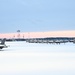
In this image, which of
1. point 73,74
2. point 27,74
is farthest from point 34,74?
point 73,74

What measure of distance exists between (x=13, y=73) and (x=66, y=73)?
235 cm

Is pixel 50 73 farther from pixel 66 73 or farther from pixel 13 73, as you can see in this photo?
pixel 13 73

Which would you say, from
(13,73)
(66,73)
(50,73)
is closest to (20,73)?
(13,73)

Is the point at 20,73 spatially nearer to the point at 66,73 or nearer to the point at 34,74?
the point at 34,74

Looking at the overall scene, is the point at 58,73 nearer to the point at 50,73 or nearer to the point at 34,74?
the point at 50,73

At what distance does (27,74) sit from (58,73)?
136cm

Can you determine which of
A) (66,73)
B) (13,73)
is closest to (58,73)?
(66,73)

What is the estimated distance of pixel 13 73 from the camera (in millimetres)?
11336

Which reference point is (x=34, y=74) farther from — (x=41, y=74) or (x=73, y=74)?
(x=73, y=74)

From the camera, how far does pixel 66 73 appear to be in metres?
11.2

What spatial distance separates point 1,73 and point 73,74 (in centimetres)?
316

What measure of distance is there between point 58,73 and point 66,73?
352 millimetres

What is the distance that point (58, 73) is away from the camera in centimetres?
1118

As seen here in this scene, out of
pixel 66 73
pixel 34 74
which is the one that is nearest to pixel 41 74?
pixel 34 74
